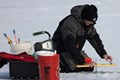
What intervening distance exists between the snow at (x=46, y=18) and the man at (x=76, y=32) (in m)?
1.98

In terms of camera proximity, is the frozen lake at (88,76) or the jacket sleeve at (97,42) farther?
the jacket sleeve at (97,42)

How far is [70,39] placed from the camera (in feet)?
16.7

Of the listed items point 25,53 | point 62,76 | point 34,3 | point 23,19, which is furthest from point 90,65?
point 34,3

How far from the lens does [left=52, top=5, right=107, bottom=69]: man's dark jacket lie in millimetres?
5103

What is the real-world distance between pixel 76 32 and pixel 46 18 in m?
6.54

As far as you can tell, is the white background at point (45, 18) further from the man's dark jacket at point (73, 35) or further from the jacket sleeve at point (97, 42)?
the man's dark jacket at point (73, 35)

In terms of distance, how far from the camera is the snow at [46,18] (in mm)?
9436

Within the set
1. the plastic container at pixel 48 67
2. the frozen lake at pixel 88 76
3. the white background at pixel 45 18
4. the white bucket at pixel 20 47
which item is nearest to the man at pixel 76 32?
the frozen lake at pixel 88 76

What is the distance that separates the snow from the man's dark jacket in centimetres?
192

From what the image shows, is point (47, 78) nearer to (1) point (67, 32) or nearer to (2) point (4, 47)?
(1) point (67, 32)

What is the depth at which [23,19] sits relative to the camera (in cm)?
1165

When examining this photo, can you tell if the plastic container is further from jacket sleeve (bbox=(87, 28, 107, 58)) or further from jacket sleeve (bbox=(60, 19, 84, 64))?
jacket sleeve (bbox=(87, 28, 107, 58))

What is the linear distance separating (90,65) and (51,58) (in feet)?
3.14

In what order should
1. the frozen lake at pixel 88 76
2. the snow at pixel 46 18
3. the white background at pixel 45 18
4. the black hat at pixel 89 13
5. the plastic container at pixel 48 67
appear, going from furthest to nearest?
the white background at pixel 45 18 < the snow at pixel 46 18 < the black hat at pixel 89 13 < the frozen lake at pixel 88 76 < the plastic container at pixel 48 67
